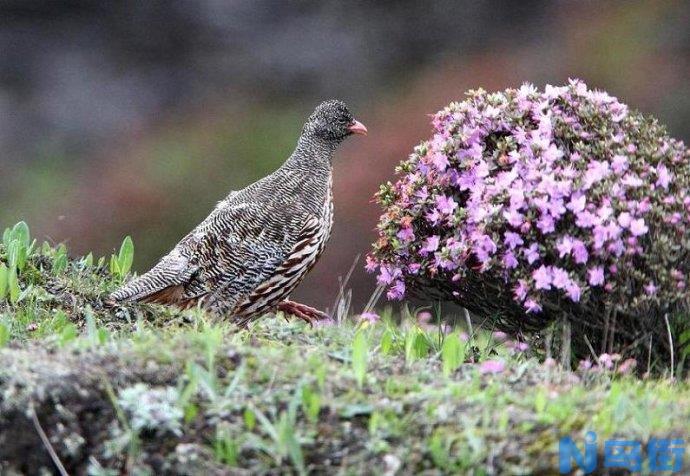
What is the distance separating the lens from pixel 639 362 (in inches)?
205

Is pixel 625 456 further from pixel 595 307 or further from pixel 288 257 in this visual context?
pixel 288 257

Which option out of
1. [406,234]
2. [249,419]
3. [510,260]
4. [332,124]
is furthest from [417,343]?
[332,124]

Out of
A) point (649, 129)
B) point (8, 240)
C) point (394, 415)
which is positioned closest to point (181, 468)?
point (394, 415)

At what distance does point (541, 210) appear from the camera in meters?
5.01

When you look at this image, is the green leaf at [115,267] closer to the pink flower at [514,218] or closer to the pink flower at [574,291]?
the pink flower at [514,218]

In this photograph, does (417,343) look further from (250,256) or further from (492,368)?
(250,256)

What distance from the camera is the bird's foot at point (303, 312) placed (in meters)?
Result: 6.53

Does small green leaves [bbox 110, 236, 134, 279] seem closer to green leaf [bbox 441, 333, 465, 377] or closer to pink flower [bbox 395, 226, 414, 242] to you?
pink flower [bbox 395, 226, 414, 242]

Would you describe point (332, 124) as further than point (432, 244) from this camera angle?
Yes

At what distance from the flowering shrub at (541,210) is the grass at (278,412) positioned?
67 centimetres

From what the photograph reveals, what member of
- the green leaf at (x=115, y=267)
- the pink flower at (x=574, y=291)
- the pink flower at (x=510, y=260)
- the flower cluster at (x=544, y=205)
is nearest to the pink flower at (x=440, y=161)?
the flower cluster at (x=544, y=205)

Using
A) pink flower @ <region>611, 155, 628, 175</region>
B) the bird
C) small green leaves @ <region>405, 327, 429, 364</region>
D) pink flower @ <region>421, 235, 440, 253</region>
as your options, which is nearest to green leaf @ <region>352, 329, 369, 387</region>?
small green leaves @ <region>405, 327, 429, 364</region>

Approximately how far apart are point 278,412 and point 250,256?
2662mm

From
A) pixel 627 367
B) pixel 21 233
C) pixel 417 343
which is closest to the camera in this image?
pixel 627 367
